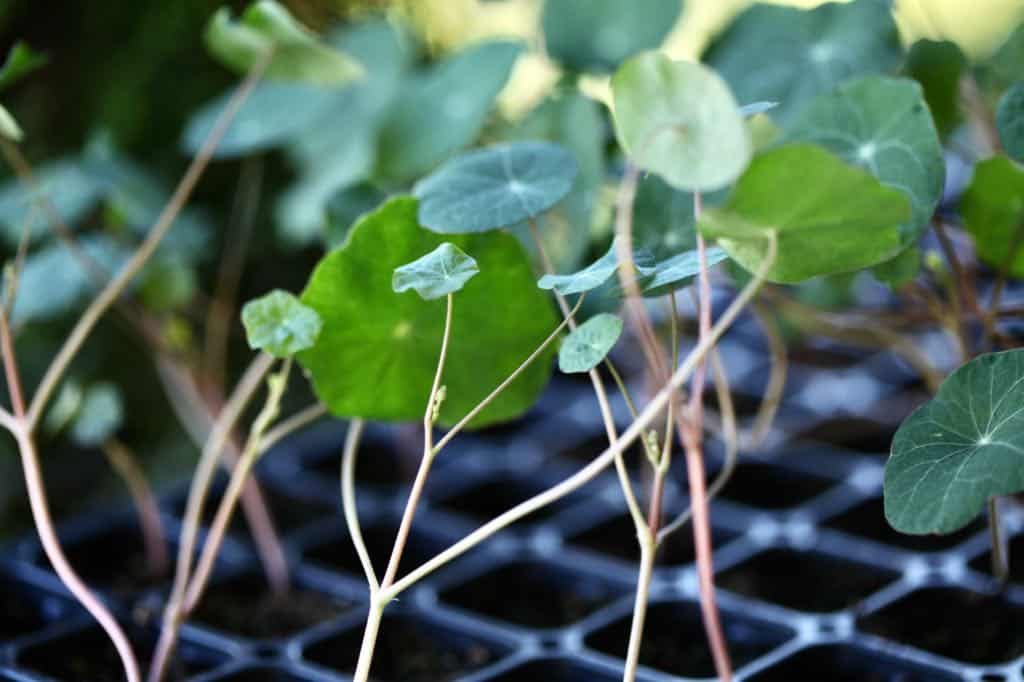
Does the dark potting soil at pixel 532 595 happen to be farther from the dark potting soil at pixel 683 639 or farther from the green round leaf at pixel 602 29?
the green round leaf at pixel 602 29

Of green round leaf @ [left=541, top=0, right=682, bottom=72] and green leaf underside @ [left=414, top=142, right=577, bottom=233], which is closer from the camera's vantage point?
green leaf underside @ [left=414, top=142, right=577, bottom=233]

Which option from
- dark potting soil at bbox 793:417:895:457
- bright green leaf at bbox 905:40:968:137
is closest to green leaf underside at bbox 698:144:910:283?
bright green leaf at bbox 905:40:968:137

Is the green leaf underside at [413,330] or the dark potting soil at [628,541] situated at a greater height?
the green leaf underside at [413,330]

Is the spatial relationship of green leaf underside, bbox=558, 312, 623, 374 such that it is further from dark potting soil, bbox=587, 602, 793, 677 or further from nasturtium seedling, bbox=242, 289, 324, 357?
dark potting soil, bbox=587, 602, 793, 677

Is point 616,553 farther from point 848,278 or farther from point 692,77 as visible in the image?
point 692,77

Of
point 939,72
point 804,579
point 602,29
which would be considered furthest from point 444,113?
point 804,579

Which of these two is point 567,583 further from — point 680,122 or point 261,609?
point 680,122

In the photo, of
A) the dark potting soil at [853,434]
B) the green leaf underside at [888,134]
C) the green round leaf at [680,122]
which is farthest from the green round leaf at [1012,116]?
the dark potting soil at [853,434]
